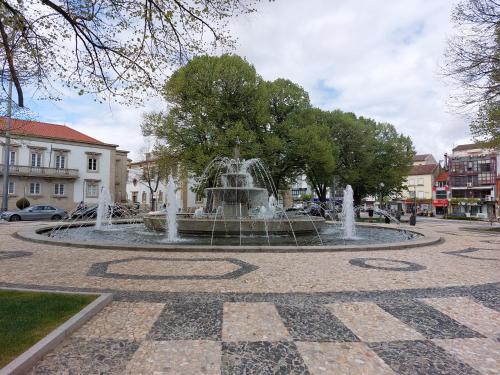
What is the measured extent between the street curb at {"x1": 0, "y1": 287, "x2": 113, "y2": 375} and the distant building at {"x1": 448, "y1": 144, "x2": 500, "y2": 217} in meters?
74.5

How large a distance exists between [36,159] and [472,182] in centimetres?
7483

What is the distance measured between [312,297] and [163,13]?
6.70 metres

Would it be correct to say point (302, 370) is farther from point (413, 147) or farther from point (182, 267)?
point (413, 147)

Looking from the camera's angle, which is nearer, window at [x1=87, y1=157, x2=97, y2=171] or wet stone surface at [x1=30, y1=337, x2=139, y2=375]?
wet stone surface at [x1=30, y1=337, x2=139, y2=375]

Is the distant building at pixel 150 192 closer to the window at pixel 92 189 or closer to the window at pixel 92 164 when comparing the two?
the window at pixel 92 189

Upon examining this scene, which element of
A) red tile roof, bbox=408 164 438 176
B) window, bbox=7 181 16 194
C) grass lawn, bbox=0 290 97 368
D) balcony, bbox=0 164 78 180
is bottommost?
grass lawn, bbox=0 290 97 368

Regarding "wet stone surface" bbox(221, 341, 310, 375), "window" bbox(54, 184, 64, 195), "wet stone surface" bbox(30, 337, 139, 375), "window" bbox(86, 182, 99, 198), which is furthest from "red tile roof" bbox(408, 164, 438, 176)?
"wet stone surface" bbox(30, 337, 139, 375)

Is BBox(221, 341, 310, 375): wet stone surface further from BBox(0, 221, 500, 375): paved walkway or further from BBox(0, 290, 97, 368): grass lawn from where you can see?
BBox(0, 290, 97, 368): grass lawn

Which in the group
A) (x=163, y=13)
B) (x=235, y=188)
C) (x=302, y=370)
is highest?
(x=163, y=13)

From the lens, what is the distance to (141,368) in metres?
3.66

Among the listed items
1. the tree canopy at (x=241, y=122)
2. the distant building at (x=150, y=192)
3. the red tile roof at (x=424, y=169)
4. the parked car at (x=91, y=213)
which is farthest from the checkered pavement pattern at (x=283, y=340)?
the red tile roof at (x=424, y=169)

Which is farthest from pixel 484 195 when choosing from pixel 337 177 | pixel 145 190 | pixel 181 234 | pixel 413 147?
pixel 181 234

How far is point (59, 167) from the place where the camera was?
48438 mm

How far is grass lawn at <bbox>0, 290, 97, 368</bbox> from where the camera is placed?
3893mm
